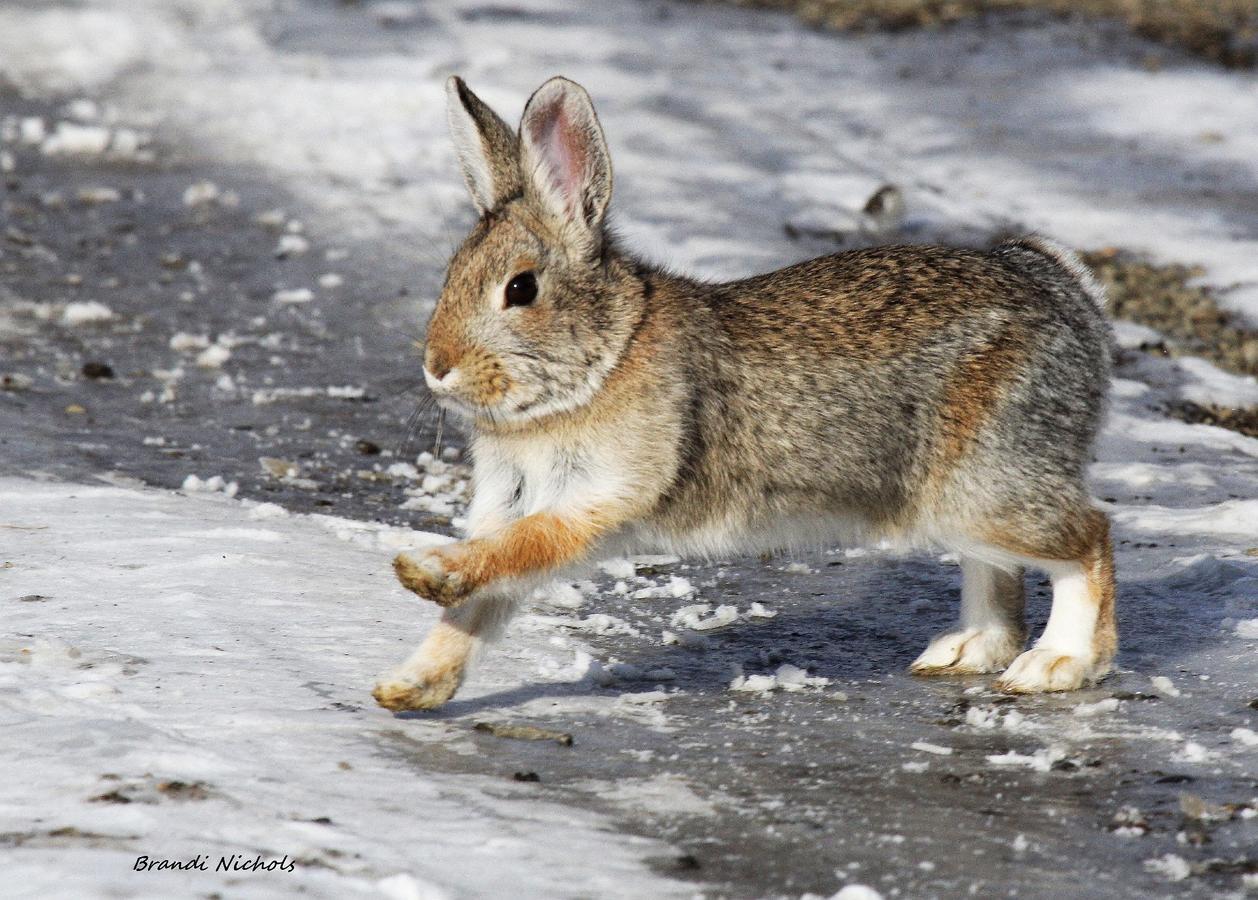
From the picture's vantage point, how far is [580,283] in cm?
507

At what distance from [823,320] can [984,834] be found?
1928 mm

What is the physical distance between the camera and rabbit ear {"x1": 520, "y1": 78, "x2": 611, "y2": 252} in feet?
16.7

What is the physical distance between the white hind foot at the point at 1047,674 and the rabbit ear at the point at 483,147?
6.89ft

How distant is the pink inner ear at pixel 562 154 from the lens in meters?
5.10

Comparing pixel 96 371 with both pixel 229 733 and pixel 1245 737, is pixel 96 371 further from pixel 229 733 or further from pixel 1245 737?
pixel 1245 737

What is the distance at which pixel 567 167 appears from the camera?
16.9ft

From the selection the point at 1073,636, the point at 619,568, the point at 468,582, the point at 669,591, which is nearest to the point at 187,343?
the point at 619,568

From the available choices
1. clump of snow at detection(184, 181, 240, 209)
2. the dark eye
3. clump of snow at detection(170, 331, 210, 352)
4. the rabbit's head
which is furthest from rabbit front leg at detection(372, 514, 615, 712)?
clump of snow at detection(184, 181, 240, 209)

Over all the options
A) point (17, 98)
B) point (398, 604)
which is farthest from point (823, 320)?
point (17, 98)

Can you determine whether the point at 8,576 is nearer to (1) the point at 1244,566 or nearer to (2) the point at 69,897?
(2) the point at 69,897

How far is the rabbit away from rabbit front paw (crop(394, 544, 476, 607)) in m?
0.17

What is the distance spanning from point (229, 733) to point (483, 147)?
1.93 meters

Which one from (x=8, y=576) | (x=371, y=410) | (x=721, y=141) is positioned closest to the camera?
(x=8, y=576)

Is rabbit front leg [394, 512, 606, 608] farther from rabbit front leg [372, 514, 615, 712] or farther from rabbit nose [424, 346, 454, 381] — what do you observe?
rabbit nose [424, 346, 454, 381]
